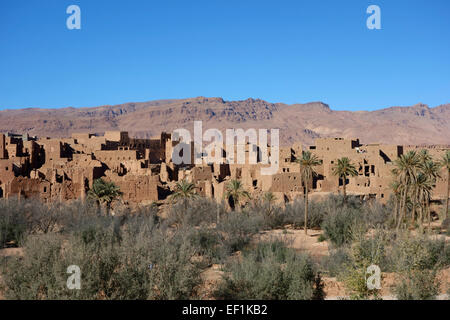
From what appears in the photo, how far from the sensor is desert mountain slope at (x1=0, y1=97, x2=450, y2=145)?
452 feet

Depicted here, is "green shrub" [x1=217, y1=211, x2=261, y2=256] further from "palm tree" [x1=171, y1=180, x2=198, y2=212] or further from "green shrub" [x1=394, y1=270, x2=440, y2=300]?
"green shrub" [x1=394, y1=270, x2=440, y2=300]

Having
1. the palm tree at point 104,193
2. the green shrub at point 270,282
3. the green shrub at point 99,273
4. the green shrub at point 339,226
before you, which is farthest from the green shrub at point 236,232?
the palm tree at point 104,193

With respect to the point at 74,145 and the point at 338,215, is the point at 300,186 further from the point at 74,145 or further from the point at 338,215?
the point at 74,145

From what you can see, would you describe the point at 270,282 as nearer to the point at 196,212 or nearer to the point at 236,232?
the point at 236,232

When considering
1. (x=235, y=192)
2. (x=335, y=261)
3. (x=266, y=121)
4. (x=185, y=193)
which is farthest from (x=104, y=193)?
(x=266, y=121)

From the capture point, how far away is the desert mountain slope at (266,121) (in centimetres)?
13775

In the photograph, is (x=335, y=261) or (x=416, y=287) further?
(x=335, y=261)

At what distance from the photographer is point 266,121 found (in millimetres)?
167250

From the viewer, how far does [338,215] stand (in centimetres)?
3006

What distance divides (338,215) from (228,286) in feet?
54.2

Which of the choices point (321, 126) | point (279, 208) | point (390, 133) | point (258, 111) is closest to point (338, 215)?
point (279, 208)

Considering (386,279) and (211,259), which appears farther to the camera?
(211,259)

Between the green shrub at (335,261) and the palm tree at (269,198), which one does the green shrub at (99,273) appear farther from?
the palm tree at (269,198)
